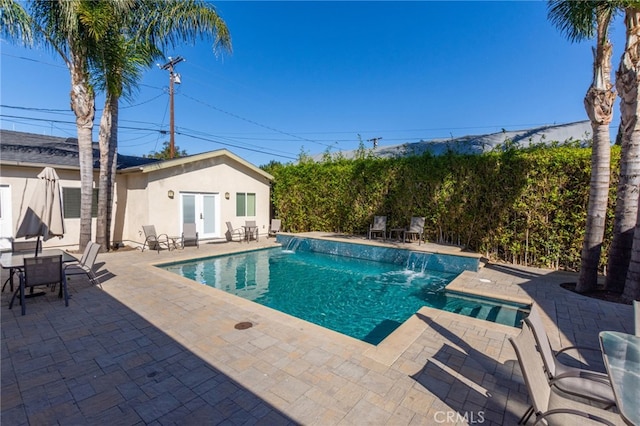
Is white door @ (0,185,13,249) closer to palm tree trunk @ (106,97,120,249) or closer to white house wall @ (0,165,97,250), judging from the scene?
white house wall @ (0,165,97,250)

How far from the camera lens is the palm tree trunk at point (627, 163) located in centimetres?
586

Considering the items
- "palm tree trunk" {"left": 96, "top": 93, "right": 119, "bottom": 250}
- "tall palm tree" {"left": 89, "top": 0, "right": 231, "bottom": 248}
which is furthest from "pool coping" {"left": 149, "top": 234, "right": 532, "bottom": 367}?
"tall palm tree" {"left": 89, "top": 0, "right": 231, "bottom": 248}

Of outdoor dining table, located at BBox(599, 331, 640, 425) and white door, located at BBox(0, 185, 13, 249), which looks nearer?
outdoor dining table, located at BBox(599, 331, 640, 425)

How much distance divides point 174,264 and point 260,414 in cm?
798

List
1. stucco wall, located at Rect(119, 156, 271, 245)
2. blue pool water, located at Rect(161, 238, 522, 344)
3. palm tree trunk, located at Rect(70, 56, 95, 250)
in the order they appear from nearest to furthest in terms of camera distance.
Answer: blue pool water, located at Rect(161, 238, 522, 344) < palm tree trunk, located at Rect(70, 56, 95, 250) < stucco wall, located at Rect(119, 156, 271, 245)

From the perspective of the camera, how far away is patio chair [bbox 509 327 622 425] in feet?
6.61

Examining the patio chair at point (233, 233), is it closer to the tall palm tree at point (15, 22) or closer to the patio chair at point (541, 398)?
the tall palm tree at point (15, 22)

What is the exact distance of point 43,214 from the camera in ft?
17.4

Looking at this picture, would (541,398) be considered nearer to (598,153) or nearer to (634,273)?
(634,273)

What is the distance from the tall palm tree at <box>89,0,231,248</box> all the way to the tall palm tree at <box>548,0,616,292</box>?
10846mm

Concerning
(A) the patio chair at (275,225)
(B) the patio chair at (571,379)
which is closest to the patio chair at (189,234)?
(A) the patio chair at (275,225)

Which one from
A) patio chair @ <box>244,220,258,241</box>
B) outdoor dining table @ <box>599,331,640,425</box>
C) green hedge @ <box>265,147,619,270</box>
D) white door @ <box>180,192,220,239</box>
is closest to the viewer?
outdoor dining table @ <box>599,331,640,425</box>

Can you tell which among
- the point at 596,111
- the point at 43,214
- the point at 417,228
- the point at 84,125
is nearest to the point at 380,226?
the point at 417,228

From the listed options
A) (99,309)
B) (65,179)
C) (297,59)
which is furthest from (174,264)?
(297,59)
